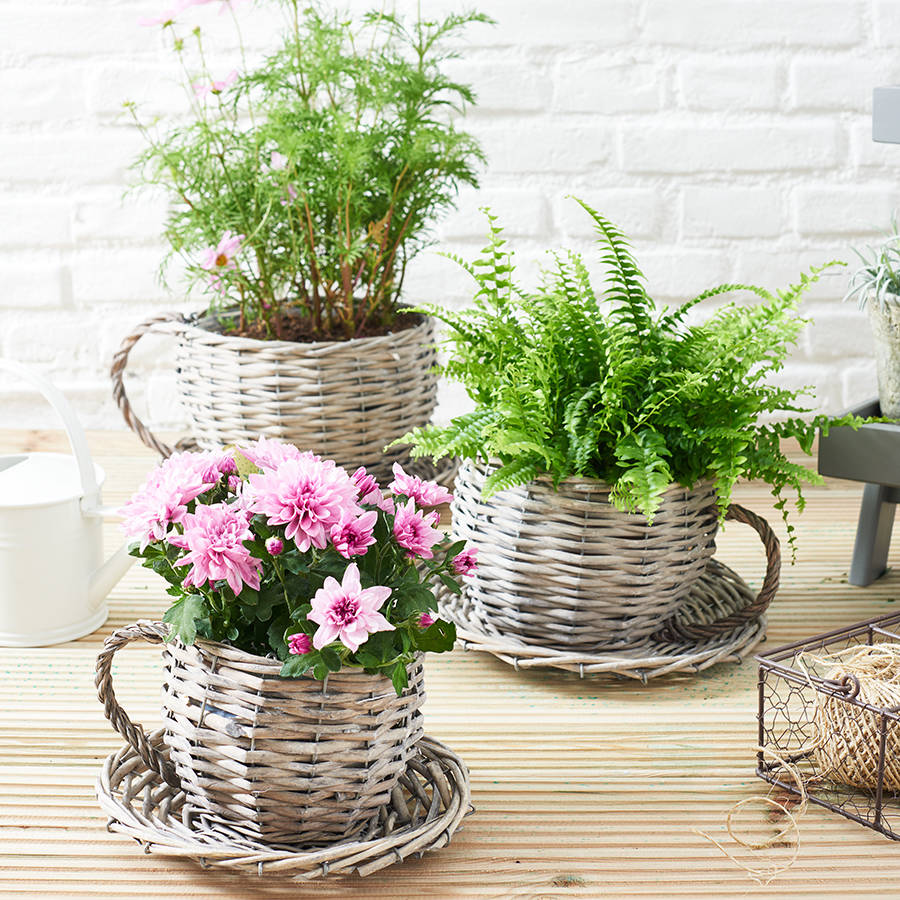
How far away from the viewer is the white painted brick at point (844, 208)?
1963 mm

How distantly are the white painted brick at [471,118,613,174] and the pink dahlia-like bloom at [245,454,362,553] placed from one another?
128 cm

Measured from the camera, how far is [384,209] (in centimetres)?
154

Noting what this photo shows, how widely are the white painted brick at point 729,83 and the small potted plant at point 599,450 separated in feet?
2.81

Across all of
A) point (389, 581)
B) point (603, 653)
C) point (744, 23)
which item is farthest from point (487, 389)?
point (744, 23)

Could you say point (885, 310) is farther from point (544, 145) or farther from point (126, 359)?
point (126, 359)

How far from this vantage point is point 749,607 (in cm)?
124

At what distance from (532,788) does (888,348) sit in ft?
2.32

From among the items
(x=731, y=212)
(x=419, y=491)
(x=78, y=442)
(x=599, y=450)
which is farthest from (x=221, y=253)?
(x=731, y=212)

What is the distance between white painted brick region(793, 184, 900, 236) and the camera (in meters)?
1.96

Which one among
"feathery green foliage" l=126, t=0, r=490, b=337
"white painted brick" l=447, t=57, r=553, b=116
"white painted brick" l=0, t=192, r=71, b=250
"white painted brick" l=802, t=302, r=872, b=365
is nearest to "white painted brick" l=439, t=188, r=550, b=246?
"white painted brick" l=447, t=57, r=553, b=116

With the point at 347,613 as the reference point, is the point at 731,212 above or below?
above

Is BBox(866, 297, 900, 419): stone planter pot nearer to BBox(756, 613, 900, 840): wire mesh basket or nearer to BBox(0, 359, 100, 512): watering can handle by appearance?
BBox(756, 613, 900, 840): wire mesh basket

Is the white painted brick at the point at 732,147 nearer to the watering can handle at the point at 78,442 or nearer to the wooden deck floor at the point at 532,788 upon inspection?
the wooden deck floor at the point at 532,788

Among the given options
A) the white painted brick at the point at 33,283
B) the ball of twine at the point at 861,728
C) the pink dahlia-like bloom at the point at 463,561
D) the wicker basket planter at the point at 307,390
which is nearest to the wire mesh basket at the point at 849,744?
the ball of twine at the point at 861,728
